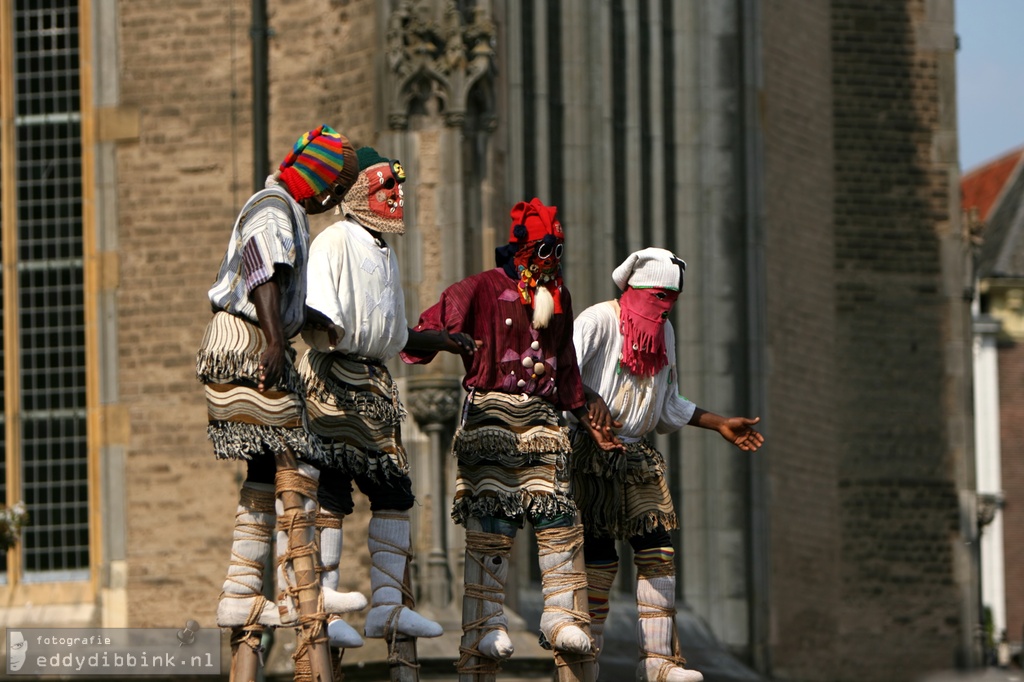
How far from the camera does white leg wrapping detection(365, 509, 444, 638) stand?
9.96 metres

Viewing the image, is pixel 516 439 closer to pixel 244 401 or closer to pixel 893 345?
pixel 244 401

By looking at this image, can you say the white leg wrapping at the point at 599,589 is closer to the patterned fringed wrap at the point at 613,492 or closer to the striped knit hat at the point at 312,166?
the patterned fringed wrap at the point at 613,492

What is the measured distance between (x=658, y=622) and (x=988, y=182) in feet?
146

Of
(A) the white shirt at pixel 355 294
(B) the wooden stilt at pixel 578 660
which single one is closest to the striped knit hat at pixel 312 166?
(A) the white shirt at pixel 355 294

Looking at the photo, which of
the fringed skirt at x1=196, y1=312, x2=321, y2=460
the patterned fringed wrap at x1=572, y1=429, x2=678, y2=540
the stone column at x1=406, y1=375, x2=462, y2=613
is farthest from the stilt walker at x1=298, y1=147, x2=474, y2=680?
the stone column at x1=406, y1=375, x2=462, y2=613

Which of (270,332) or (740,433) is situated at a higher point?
(270,332)

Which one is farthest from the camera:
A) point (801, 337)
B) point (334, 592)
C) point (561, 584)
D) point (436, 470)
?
point (801, 337)

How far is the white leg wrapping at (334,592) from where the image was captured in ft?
32.1

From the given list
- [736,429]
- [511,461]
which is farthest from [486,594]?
[736,429]

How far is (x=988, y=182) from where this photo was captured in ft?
178

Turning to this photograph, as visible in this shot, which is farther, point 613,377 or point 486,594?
point 613,377

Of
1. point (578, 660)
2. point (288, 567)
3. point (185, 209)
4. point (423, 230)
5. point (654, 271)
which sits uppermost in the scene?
point (185, 209)

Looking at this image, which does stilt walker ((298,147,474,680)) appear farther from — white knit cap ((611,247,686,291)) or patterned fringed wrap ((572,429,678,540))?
white knit cap ((611,247,686,291))

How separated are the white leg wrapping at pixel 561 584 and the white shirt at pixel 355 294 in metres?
1.07
